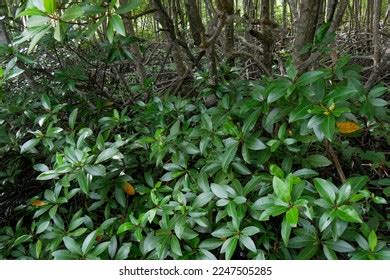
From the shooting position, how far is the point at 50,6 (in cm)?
78

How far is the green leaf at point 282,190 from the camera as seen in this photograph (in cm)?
78

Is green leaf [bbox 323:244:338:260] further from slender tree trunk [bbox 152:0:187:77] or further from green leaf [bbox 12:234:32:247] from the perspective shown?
slender tree trunk [bbox 152:0:187:77]

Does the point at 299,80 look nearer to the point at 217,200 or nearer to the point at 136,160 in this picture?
the point at 217,200

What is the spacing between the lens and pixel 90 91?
1673 millimetres

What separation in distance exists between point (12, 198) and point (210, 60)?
2.66 ft

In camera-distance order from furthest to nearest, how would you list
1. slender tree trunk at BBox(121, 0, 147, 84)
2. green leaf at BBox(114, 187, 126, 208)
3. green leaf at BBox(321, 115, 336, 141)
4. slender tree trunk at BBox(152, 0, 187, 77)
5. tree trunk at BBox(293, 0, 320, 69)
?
→ slender tree trunk at BBox(121, 0, 147, 84)
slender tree trunk at BBox(152, 0, 187, 77)
tree trunk at BBox(293, 0, 320, 69)
green leaf at BBox(114, 187, 126, 208)
green leaf at BBox(321, 115, 336, 141)

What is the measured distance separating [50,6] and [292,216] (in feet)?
2.08

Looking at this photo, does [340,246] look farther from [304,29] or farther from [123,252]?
[304,29]

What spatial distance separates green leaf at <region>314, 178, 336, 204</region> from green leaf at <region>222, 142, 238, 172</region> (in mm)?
219

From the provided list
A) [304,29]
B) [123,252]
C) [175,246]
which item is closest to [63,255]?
[123,252]

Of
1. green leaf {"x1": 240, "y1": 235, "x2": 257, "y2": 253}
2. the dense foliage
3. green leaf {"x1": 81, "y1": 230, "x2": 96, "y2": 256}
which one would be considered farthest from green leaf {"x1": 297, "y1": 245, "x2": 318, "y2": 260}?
green leaf {"x1": 81, "y1": 230, "x2": 96, "y2": 256}

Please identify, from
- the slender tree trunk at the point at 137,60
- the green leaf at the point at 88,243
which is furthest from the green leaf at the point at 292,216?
the slender tree trunk at the point at 137,60

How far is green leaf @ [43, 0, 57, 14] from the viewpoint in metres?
0.77
